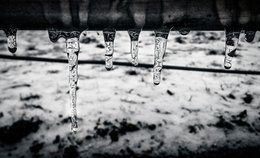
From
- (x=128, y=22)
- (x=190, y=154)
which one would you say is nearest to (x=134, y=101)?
(x=190, y=154)

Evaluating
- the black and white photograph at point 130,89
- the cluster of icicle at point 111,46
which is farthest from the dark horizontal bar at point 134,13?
the cluster of icicle at point 111,46

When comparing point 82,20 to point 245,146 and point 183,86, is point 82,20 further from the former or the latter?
point 183,86

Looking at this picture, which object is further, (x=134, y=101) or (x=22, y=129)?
(x=134, y=101)

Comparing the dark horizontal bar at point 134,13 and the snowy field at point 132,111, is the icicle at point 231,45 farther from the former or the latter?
the snowy field at point 132,111

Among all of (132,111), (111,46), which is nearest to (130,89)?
(132,111)

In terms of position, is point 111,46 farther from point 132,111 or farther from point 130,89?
point 130,89

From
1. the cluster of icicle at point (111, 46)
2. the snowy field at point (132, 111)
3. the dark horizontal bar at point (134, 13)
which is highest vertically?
the dark horizontal bar at point (134, 13)

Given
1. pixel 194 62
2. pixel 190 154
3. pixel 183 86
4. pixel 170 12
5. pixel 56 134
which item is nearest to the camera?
pixel 170 12
